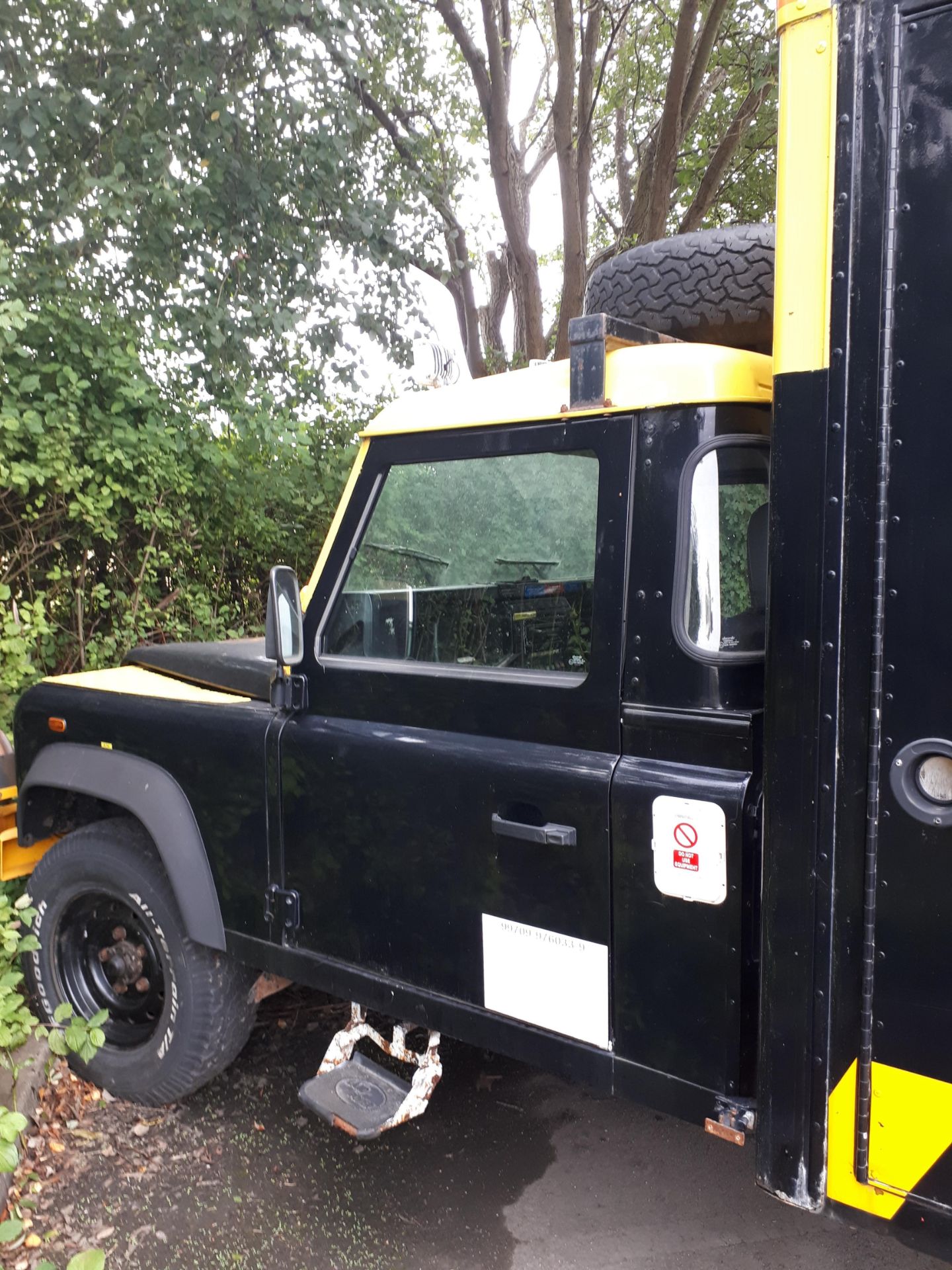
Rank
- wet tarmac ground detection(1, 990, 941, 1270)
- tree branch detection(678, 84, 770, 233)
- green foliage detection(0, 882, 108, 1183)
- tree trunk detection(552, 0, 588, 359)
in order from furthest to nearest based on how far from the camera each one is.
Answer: tree branch detection(678, 84, 770, 233)
tree trunk detection(552, 0, 588, 359)
green foliage detection(0, 882, 108, 1183)
wet tarmac ground detection(1, 990, 941, 1270)

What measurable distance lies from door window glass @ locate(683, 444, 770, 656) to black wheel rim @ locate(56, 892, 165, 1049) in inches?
82.0

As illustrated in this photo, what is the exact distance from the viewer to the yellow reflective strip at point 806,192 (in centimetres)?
160

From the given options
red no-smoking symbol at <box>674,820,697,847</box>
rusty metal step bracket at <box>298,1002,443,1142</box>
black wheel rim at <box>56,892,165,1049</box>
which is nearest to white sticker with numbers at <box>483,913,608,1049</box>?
red no-smoking symbol at <box>674,820,697,847</box>

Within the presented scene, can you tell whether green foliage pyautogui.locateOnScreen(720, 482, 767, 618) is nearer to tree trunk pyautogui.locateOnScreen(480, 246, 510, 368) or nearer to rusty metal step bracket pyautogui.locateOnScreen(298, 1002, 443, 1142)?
rusty metal step bracket pyautogui.locateOnScreen(298, 1002, 443, 1142)

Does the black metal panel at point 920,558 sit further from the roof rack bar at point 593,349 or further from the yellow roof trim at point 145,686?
the yellow roof trim at point 145,686

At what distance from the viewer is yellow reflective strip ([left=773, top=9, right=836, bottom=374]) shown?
160 centimetres

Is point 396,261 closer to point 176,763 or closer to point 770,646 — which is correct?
point 176,763

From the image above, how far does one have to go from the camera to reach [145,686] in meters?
3.15

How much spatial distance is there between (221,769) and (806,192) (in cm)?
202

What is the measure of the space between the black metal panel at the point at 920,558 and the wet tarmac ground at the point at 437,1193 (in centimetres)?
131

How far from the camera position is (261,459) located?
6.22 meters

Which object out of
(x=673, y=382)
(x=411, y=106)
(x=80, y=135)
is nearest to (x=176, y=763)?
(x=673, y=382)

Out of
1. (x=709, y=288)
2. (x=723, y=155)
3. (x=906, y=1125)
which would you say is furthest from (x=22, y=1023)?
(x=723, y=155)

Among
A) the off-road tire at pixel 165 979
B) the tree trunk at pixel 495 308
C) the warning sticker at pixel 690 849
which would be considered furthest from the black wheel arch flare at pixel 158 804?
the tree trunk at pixel 495 308
